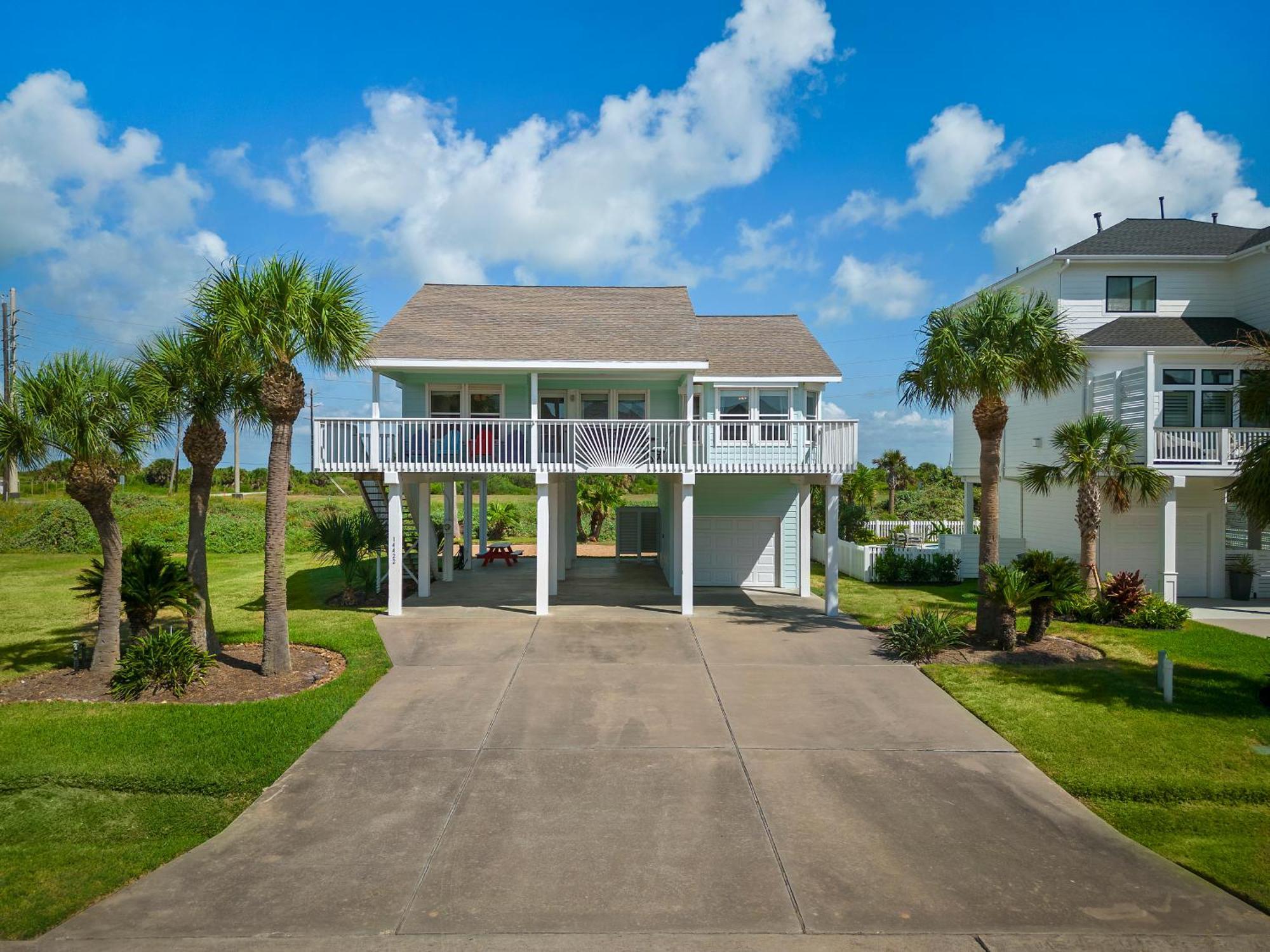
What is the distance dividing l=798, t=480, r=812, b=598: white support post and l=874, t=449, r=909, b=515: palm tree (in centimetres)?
2425

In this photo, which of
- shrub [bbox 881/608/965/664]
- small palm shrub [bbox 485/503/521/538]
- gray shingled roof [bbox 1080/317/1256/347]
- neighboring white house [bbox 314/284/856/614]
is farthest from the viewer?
small palm shrub [bbox 485/503/521/538]

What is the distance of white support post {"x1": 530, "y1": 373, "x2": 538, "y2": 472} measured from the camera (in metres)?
17.7

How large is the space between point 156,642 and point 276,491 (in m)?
2.78

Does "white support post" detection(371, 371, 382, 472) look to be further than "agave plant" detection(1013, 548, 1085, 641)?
Yes

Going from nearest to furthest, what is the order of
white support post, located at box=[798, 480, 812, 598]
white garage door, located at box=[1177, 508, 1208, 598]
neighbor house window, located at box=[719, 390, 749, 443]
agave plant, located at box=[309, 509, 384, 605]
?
agave plant, located at box=[309, 509, 384, 605]
white garage door, located at box=[1177, 508, 1208, 598]
neighbor house window, located at box=[719, 390, 749, 443]
white support post, located at box=[798, 480, 812, 598]

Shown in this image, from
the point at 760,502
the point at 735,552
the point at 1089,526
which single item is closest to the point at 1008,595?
the point at 1089,526

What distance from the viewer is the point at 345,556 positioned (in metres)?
20.2

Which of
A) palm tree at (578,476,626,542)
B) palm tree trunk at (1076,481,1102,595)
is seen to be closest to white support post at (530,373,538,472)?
palm tree trunk at (1076,481,1102,595)

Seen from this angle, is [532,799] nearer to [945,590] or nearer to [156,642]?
[156,642]

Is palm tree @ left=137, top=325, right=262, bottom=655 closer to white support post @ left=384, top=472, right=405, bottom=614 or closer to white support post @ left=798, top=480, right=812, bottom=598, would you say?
white support post @ left=384, top=472, right=405, bottom=614

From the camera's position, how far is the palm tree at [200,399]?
40.8 ft

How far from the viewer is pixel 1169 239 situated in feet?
74.8

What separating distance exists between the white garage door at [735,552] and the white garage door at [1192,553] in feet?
34.8

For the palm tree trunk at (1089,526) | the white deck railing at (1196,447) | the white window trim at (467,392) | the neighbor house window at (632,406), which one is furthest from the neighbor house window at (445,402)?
the white deck railing at (1196,447)
